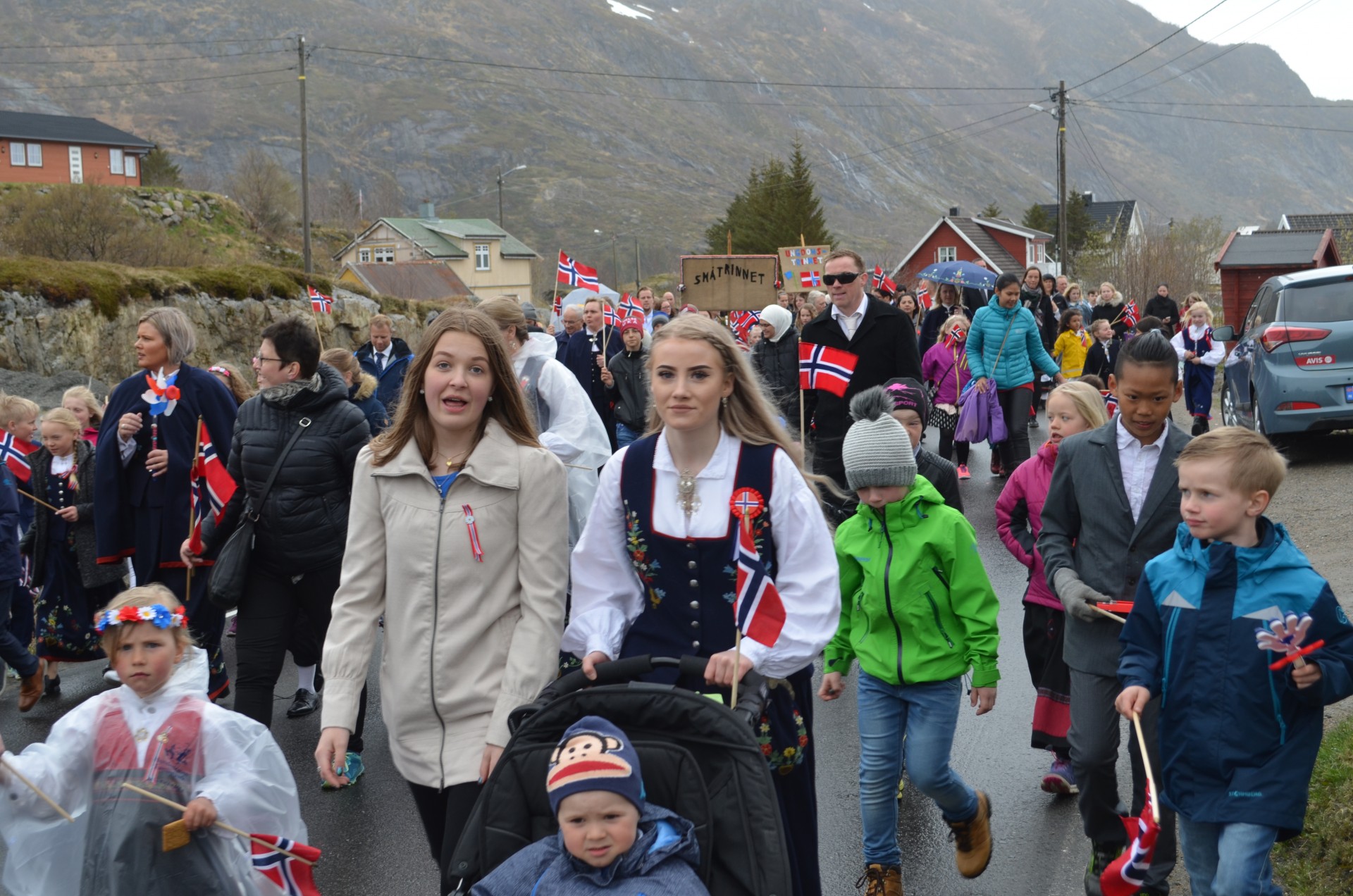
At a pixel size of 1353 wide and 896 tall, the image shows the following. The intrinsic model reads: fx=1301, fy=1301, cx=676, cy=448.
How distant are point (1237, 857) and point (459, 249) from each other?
86.8m

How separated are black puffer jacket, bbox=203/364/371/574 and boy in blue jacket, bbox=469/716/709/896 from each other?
304cm

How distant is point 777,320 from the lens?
12.9 m

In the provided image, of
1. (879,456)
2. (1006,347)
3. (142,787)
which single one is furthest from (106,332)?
(879,456)

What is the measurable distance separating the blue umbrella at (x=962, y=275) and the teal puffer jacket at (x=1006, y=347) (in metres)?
9.22

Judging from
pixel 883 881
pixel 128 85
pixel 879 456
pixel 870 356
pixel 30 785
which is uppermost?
pixel 128 85

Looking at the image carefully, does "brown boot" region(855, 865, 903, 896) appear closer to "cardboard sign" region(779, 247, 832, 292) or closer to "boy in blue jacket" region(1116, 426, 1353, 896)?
"boy in blue jacket" region(1116, 426, 1353, 896)

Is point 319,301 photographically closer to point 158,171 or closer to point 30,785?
point 30,785

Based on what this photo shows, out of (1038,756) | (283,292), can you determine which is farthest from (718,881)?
(283,292)

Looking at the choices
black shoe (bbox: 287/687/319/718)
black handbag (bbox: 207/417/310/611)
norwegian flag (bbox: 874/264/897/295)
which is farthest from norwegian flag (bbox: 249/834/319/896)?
norwegian flag (bbox: 874/264/897/295)

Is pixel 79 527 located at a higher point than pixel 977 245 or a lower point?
lower

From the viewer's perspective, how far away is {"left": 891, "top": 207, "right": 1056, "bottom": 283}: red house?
75.3 m

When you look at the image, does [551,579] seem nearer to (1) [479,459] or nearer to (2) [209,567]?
(1) [479,459]

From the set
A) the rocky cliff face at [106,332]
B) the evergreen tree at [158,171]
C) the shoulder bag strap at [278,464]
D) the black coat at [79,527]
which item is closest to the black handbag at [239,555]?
the shoulder bag strap at [278,464]

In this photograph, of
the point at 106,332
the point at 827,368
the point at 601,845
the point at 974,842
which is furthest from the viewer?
the point at 106,332
